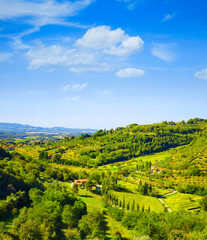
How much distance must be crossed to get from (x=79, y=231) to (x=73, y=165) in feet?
268

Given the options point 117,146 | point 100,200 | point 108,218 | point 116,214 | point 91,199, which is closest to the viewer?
point 116,214

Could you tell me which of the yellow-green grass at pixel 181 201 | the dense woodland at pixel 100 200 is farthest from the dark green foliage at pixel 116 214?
the yellow-green grass at pixel 181 201

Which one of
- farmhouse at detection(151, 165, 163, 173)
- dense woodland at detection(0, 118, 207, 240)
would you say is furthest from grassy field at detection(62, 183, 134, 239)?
→ farmhouse at detection(151, 165, 163, 173)

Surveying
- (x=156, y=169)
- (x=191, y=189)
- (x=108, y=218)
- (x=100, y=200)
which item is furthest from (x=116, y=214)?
(x=156, y=169)

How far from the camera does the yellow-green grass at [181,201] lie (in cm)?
5866

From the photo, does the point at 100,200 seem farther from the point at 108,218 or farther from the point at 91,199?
the point at 108,218

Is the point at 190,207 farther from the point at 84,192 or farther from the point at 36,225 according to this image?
the point at 36,225

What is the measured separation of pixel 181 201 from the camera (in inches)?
2491

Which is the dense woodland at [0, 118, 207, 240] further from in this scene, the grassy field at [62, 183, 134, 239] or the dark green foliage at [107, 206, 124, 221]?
the grassy field at [62, 183, 134, 239]

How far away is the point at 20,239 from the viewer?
2906 centimetres

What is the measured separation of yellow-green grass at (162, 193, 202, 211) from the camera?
58.7 metres

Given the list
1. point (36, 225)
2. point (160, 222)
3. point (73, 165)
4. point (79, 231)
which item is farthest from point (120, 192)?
point (73, 165)

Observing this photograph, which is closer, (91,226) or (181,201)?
(91,226)

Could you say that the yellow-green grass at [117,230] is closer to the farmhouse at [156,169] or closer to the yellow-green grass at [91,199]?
the yellow-green grass at [91,199]
